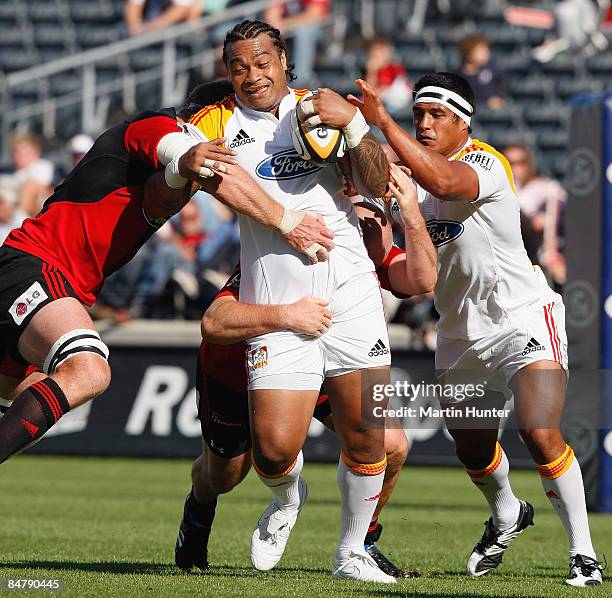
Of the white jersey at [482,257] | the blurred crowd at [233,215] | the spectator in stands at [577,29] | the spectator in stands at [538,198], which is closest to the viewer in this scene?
the white jersey at [482,257]

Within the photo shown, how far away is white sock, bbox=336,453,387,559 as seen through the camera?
6289mm

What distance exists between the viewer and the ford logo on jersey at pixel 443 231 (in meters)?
6.77

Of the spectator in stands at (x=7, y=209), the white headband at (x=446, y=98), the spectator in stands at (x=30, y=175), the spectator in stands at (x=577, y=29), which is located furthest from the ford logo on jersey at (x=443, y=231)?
the spectator in stands at (x=577, y=29)

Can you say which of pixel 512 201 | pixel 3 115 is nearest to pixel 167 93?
pixel 3 115

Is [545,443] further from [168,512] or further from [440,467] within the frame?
[440,467]

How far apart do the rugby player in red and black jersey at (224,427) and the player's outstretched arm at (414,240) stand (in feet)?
1.26

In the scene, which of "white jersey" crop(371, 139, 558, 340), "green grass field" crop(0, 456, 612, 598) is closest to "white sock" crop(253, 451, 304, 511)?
"green grass field" crop(0, 456, 612, 598)

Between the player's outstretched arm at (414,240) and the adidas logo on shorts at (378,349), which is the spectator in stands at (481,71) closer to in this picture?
the player's outstretched arm at (414,240)

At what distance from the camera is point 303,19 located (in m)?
18.9

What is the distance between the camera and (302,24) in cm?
1855

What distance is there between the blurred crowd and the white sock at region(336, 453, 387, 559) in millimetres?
4136

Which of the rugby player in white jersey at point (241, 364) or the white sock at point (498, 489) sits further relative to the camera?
the white sock at point (498, 489)

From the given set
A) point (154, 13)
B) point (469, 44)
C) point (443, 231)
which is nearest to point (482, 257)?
point (443, 231)

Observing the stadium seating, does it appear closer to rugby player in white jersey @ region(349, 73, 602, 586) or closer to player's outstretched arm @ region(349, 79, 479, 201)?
rugby player in white jersey @ region(349, 73, 602, 586)
